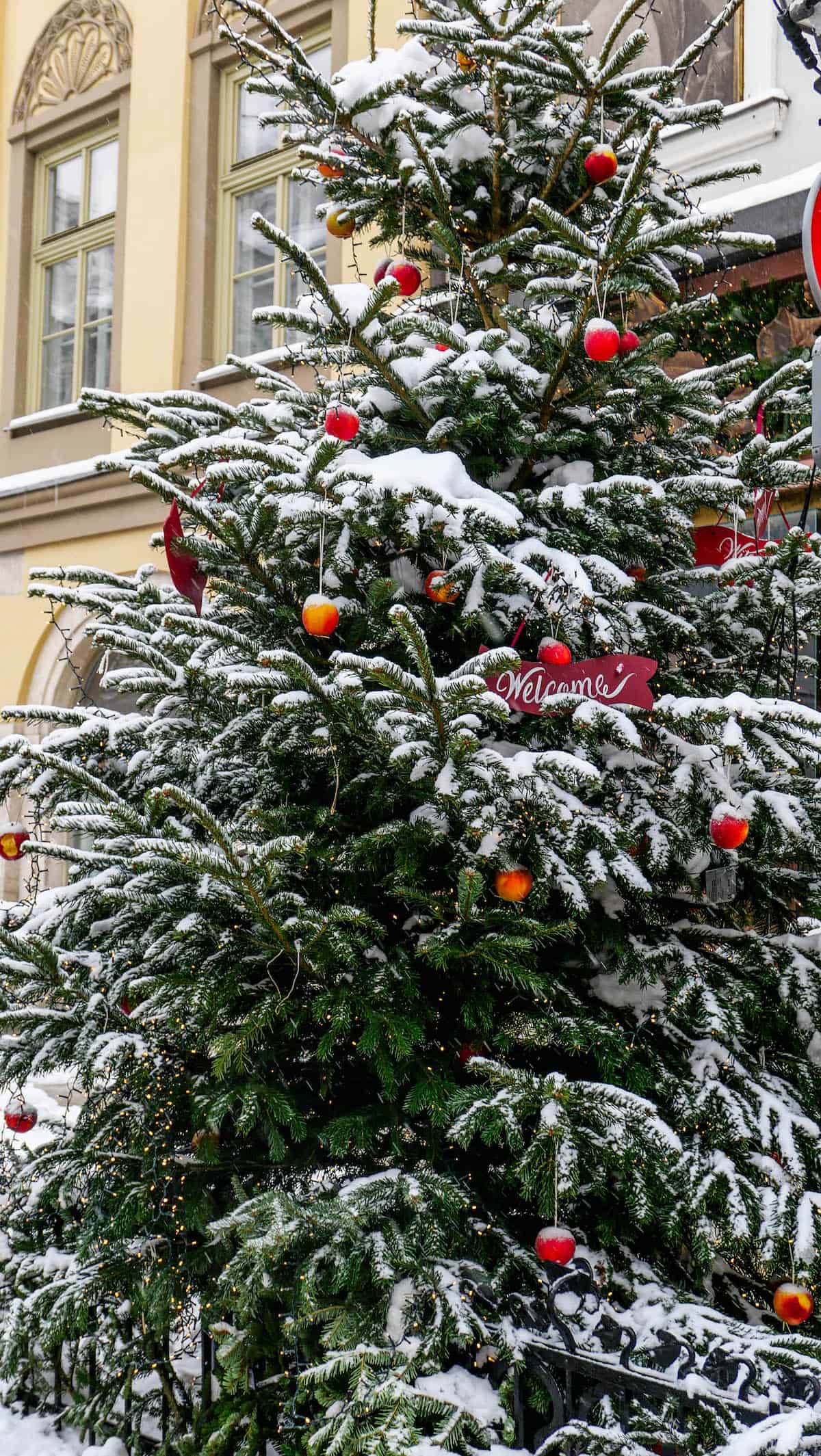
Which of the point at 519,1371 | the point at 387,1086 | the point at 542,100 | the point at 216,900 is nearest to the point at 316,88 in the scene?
the point at 542,100

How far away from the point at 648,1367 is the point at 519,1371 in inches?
11.1

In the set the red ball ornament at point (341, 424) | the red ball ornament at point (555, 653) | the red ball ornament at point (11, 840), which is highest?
the red ball ornament at point (341, 424)

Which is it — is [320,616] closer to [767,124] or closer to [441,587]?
[441,587]

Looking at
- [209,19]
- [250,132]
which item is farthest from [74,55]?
[250,132]

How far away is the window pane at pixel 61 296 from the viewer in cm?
993

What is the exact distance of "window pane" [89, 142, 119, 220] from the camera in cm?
959

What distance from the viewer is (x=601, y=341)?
2.90 m

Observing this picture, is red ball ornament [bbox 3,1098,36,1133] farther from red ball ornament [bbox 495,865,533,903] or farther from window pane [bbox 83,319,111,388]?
window pane [bbox 83,319,111,388]

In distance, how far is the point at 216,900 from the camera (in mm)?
2965

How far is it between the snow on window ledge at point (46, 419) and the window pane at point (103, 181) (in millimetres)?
1496

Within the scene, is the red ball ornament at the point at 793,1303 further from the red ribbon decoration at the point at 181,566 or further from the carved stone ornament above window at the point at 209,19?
the carved stone ornament above window at the point at 209,19

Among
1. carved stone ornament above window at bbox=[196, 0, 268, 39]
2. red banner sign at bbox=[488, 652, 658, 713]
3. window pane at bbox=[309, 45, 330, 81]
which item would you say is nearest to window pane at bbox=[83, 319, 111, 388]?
carved stone ornament above window at bbox=[196, 0, 268, 39]

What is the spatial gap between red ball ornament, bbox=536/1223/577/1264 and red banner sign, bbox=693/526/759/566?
205 centimetres

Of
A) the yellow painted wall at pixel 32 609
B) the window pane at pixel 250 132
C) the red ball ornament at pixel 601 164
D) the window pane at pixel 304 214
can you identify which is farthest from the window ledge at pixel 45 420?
the red ball ornament at pixel 601 164
